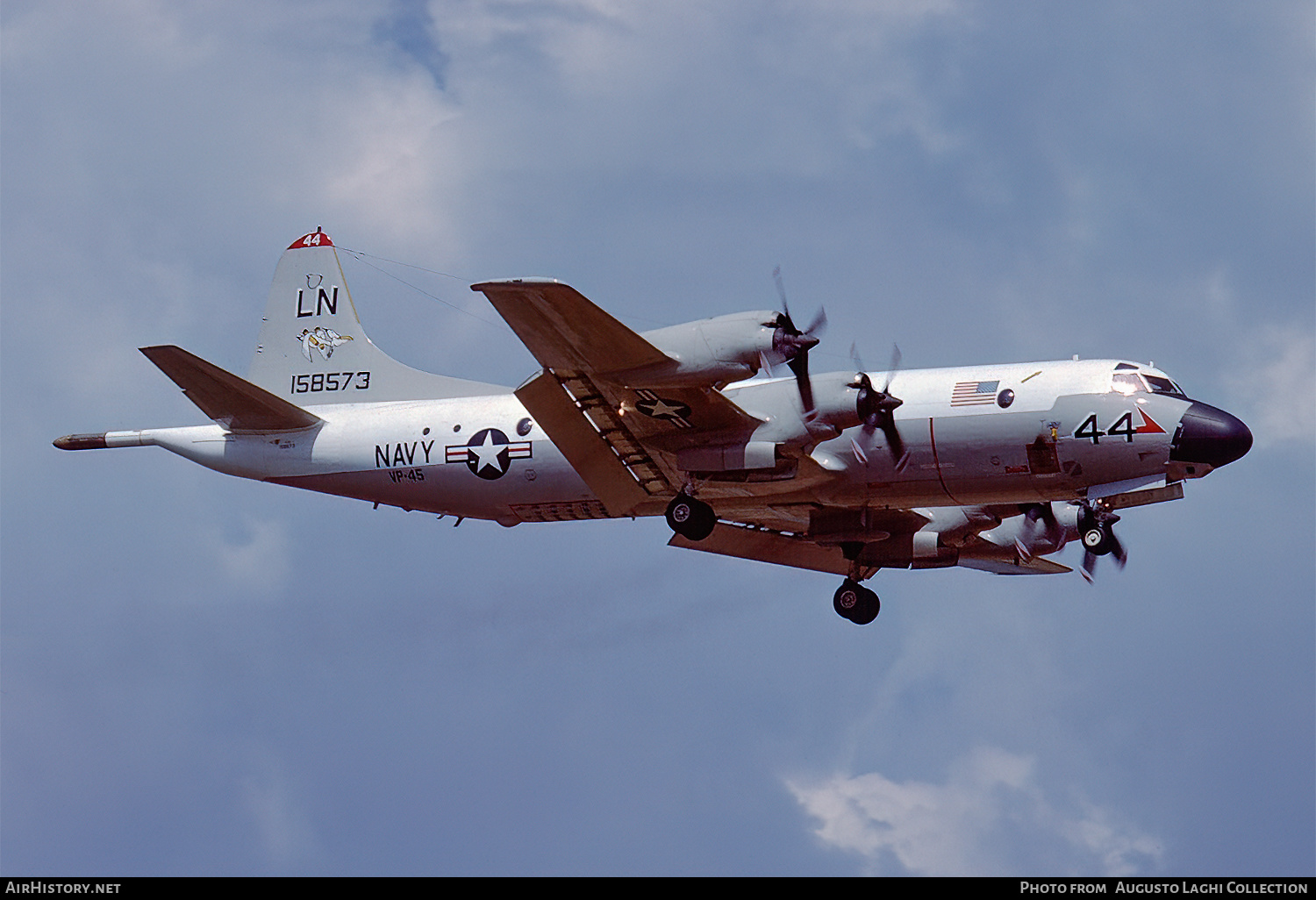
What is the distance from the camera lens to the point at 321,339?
1396 inches

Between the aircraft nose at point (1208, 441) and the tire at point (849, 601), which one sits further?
the tire at point (849, 601)

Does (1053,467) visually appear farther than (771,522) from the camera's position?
No

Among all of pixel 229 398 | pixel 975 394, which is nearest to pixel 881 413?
pixel 975 394

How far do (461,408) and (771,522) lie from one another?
6.14 meters

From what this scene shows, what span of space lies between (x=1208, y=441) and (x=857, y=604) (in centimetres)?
808

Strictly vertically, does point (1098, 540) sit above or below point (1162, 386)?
below

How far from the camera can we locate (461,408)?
32094 millimetres

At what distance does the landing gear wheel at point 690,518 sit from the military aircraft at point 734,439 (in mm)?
53

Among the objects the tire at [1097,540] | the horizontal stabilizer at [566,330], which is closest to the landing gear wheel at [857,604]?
the tire at [1097,540]

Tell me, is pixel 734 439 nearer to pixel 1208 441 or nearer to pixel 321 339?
pixel 1208 441

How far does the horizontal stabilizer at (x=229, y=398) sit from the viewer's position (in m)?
30.9

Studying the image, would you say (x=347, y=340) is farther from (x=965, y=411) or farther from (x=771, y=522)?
(x=965, y=411)

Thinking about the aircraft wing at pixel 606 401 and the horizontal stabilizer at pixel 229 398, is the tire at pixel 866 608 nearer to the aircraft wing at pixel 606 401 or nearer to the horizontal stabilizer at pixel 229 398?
the aircraft wing at pixel 606 401
